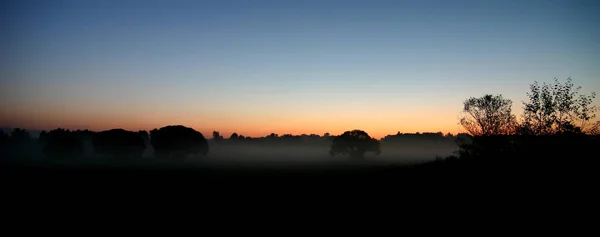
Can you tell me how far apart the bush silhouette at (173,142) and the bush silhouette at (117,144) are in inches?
212

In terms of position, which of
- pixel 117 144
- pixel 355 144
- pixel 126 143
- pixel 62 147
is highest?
pixel 126 143

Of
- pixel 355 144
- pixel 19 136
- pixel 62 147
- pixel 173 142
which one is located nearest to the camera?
pixel 62 147

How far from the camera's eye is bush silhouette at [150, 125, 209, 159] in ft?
286

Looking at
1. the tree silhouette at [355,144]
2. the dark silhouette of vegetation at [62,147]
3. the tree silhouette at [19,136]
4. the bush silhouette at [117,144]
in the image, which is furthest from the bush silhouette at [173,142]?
the tree silhouette at [19,136]

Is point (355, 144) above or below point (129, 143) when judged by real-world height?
below

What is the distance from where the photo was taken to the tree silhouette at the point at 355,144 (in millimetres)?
103562

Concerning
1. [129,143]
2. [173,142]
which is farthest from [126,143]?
[173,142]

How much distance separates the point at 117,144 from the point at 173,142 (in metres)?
15.4

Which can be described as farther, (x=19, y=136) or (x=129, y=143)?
(x=19, y=136)

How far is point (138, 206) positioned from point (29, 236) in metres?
6.94

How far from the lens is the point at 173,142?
87.2 meters

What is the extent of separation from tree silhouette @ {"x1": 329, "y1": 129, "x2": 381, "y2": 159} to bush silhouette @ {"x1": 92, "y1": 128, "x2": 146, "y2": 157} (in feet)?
211

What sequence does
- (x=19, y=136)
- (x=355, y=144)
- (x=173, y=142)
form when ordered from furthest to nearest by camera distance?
(x=19, y=136)
(x=355, y=144)
(x=173, y=142)

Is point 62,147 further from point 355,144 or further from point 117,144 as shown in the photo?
point 355,144
